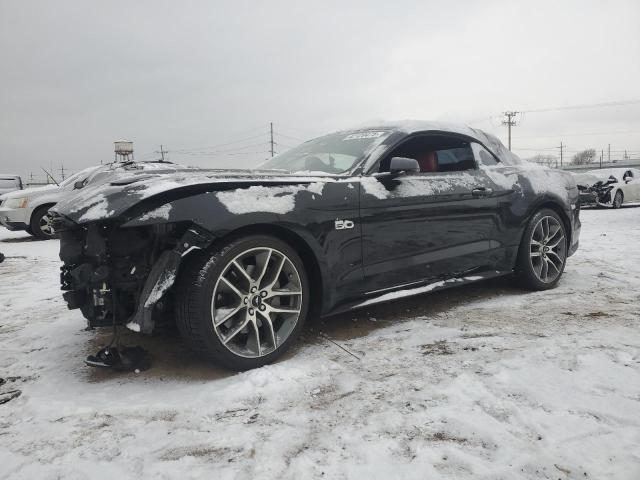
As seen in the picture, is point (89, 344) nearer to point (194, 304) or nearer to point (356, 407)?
point (194, 304)

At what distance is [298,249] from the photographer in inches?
108

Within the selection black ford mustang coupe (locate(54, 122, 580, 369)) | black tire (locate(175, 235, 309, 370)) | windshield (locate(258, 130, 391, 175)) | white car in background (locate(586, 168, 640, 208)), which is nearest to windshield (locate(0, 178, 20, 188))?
windshield (locate(258, 130, 391, 175))

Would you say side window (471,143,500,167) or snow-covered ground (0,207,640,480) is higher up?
side window (471,143,500,167)

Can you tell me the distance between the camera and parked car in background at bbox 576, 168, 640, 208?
14398mm

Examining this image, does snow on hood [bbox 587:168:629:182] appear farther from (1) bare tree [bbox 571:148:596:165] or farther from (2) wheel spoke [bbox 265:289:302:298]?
(1) bare tree [bbox 571:148:596:165]

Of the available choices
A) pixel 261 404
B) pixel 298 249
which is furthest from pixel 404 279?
pixel 261 404

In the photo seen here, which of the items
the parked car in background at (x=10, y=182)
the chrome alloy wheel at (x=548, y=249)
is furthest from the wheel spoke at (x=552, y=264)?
the parked car in background at (x=10, y=182)

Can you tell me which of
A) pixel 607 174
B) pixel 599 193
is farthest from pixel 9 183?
pixel 607 174

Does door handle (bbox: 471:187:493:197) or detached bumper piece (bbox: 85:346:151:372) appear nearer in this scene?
detached bumper piece (bbox: 85:346:151:372)

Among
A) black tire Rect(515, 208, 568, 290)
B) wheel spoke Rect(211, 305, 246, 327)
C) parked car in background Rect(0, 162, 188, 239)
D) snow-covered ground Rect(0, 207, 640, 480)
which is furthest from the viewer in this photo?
parked car in background Rect(0, 162, 188, 239)

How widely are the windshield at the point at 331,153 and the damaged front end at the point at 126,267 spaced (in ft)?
3.40

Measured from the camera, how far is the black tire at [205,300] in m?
2.29

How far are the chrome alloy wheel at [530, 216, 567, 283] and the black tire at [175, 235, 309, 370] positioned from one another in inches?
108

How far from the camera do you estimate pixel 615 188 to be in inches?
→ 567
